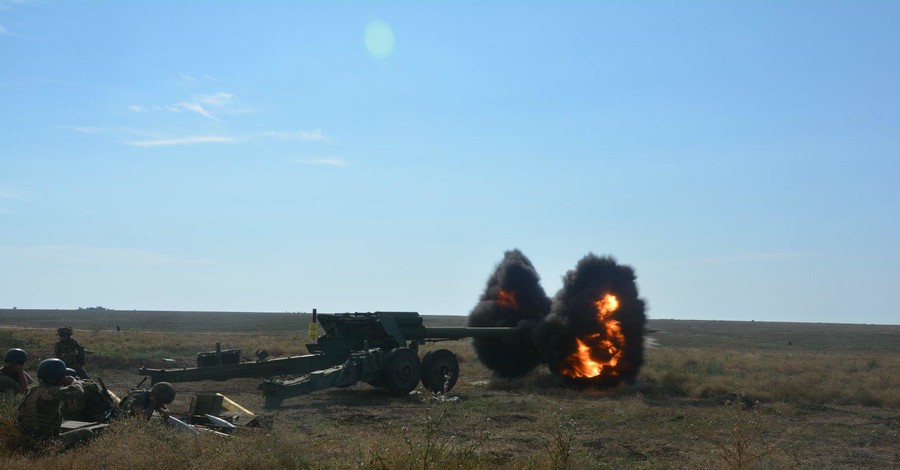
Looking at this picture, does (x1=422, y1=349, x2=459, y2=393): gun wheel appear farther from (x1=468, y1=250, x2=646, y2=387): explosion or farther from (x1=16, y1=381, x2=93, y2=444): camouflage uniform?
(x1=16, y1=381, x2=93, y2=444): camouflage uniform

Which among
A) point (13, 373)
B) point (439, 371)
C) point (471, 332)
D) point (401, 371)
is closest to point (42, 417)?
point (13, 373)

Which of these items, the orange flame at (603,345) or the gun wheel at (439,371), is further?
the orange flame at (603,345)

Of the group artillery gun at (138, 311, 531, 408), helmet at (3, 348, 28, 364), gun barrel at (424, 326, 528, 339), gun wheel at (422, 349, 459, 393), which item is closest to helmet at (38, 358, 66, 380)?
helmet at (3, 348, 28, 364)

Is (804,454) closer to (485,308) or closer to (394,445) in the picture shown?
(394,445)

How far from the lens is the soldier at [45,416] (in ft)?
32.3

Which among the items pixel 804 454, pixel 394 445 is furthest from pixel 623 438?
pixel 394 445

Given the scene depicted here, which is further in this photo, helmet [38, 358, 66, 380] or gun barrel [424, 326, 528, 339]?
gun barrel [424, 326, 528, 339]

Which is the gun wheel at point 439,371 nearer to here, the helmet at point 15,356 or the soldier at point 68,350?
the soldier at point 68,350

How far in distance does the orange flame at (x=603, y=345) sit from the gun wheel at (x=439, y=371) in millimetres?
3785

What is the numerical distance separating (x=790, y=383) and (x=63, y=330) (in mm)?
18521

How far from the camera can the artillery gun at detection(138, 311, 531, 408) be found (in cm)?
1930

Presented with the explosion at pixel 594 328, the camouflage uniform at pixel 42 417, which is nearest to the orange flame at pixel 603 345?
the explosion at pixel 594 328

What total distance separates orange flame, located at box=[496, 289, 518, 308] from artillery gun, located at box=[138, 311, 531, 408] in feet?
9.38

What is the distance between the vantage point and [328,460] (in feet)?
35.2
